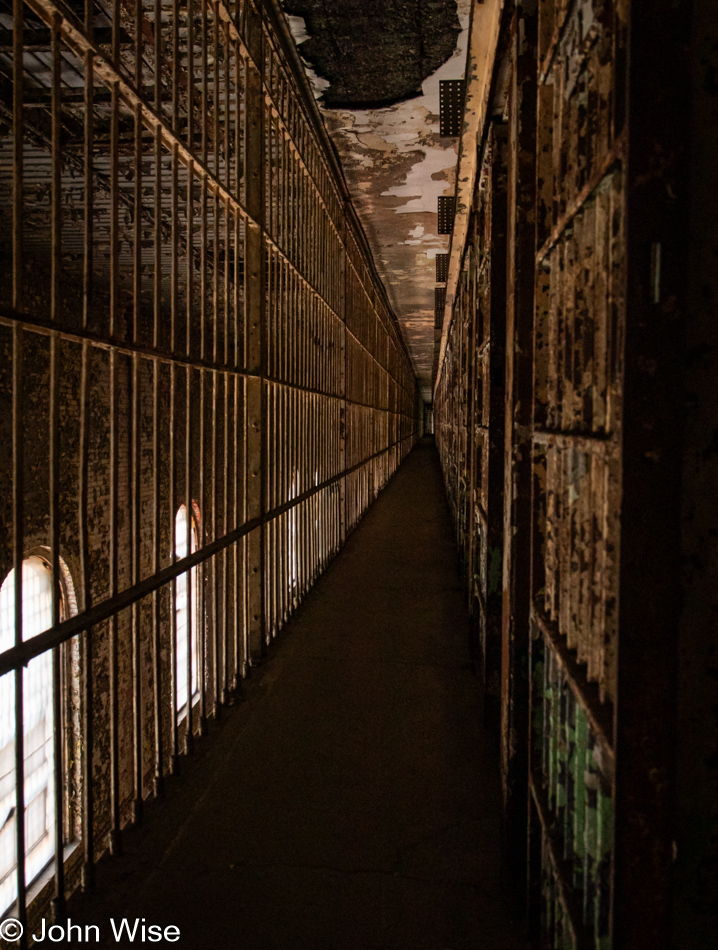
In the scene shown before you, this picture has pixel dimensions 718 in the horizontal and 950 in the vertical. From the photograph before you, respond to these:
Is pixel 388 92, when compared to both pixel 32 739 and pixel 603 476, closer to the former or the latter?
pixel 603 476

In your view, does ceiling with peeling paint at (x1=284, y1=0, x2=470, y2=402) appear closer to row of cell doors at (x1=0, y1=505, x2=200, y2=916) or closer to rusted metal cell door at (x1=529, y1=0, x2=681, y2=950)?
rusted metal cell door at (x1=529, y1=0, x2=681, y2=950)

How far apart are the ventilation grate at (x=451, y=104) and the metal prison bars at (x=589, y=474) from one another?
146cm

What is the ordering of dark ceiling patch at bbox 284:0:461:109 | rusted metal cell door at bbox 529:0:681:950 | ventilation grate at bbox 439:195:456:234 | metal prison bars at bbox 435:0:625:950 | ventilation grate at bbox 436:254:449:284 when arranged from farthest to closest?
ventilation grate at bbox 436:254:449:284 → ventilation grate at bbox 439:195:456:234 → dark ceiling patch at bbox 284:0:461:109 → metal prison bars at bbox 435:0:625:950 → rusted metal cell door at bbox 529:0:681:950

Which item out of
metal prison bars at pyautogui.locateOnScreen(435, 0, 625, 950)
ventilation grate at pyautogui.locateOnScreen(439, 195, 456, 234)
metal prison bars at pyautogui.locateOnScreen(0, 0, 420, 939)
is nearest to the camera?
metal prison bars at pyautogui.locateOnScreen(435, 0, 625, 950)

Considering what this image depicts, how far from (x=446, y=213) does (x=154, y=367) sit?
187 inches

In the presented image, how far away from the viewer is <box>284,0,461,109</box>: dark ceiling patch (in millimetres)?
3459

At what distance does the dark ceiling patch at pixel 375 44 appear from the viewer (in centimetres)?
346

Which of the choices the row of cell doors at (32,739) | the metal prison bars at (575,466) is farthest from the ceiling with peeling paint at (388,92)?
the row of cell doors at (32,739)

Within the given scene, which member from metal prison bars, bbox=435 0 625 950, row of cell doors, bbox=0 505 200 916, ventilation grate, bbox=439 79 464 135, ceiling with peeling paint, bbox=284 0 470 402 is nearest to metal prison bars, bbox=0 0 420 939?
row of cell doors, bbox=0 505 200 916

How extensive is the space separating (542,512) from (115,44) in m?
2.03

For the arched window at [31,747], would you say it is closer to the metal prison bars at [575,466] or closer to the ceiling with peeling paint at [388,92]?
the ceiling with peeling paint at [388,92]

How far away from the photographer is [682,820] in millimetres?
1035

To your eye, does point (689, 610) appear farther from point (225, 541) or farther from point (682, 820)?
point (225, 541)

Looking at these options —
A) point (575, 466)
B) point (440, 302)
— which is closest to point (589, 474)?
point (575, 466)
